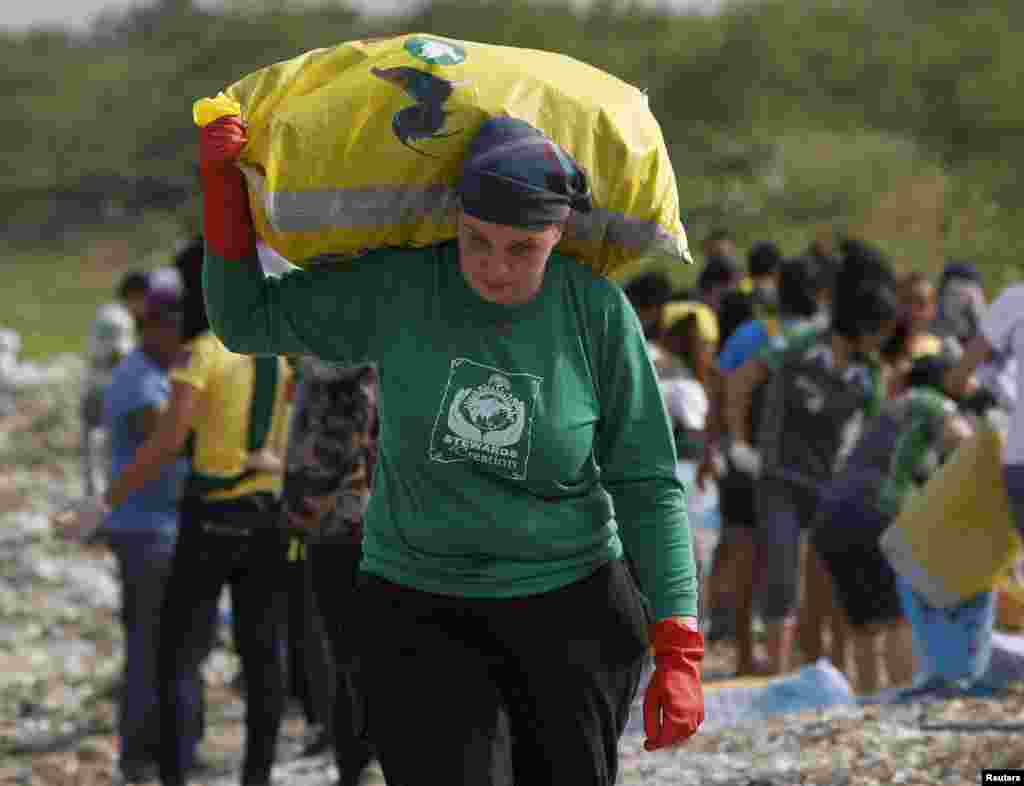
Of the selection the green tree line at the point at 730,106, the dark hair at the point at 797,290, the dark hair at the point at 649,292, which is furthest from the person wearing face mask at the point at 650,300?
the green tree line at the point at 730,106

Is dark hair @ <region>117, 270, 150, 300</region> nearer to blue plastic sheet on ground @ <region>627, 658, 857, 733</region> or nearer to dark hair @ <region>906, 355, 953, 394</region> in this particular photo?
blue plastic sheet on ground @ <region>627, 658, 857, 733</region>

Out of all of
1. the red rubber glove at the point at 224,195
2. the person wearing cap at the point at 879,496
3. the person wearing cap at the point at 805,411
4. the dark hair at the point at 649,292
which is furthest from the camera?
the dark hair at the point at 649,292

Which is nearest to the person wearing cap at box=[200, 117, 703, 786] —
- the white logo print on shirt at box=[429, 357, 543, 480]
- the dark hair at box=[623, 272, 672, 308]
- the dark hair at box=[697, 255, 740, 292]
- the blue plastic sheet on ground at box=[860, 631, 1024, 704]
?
the white logo print on shirt at box=[429, 357, 543, 480]

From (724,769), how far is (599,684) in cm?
277

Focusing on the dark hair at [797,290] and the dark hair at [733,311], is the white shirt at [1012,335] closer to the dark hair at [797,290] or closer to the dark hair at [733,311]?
the dark hair at [797,290]

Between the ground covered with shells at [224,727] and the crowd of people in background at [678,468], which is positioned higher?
the crowd of people in background at [678,468]

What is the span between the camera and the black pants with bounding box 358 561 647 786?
367 cm

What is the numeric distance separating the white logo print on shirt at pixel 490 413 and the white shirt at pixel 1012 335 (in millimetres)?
3225

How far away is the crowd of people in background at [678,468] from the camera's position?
6.39 metres

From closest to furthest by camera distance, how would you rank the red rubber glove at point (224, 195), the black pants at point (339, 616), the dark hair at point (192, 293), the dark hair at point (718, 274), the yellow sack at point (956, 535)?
the red rubber glove at point (224, 195)
the black pants at point (339, 616)
the dark hair at point (192, 293)
the yellow sack at point (956, 535)
the dark hair at point (718, 274)

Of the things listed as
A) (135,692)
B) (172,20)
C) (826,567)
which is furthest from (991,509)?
(172,20)

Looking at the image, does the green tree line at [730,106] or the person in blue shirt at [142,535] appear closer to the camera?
the person in blue shirt at [142,535]

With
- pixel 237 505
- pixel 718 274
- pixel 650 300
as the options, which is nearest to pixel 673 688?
pixel 237 505

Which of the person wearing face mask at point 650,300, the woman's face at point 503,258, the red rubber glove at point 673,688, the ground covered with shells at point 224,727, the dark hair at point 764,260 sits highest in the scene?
the woman's face at point 503,258
